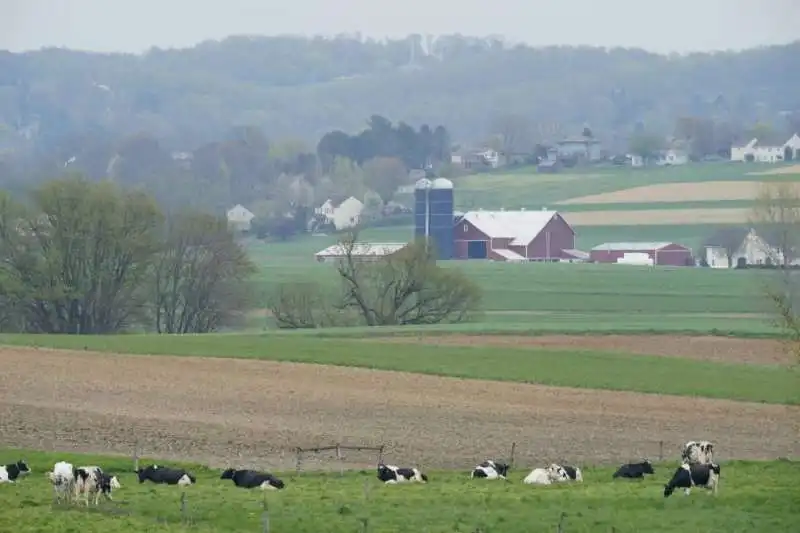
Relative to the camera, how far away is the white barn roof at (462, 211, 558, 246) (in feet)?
395

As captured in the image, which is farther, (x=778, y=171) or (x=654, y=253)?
(x=778, y=171)

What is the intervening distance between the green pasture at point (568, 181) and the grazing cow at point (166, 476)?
11241cm

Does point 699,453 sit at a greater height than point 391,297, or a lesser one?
lesser

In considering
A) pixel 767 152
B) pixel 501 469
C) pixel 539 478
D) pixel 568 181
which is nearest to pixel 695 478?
pixel 539 478

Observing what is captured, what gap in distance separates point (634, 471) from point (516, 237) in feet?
297

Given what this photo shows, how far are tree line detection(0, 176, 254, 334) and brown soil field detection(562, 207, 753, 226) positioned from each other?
5321cm

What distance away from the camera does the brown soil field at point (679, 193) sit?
134375 mm

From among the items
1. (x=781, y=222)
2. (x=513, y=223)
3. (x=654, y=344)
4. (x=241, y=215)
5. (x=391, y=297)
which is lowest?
(x=654, y=344)

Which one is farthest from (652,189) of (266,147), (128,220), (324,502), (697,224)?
(324,502)

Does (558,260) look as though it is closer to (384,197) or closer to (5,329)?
(384,197)

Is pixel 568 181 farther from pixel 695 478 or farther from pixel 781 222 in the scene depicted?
pixel 695 478

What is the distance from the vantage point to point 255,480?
28156mm

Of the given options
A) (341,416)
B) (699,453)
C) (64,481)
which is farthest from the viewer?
(341,416)

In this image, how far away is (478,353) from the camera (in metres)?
54.4
